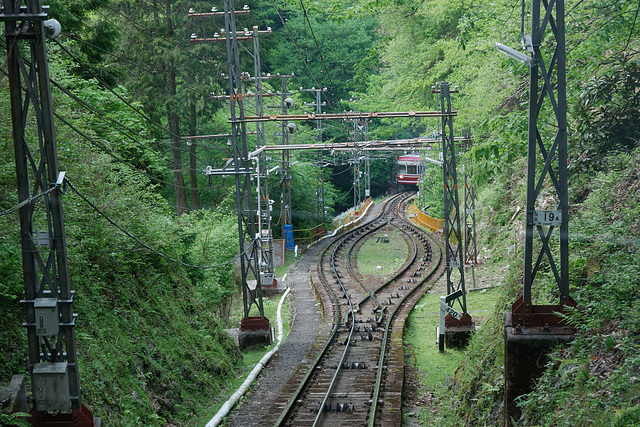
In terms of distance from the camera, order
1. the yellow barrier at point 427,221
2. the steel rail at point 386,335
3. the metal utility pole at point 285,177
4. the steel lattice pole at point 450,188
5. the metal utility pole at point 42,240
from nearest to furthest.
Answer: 1. the metal utility pole at point 42,240
2. the steel rail at point 386,335
3. the steel lattice pole at point 450,188
4. the metal utility pole at point 285,177
5. the yellow barrier at point 427,221

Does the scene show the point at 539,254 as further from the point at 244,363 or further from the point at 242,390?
the point at 244,363

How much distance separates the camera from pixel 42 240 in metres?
6.75

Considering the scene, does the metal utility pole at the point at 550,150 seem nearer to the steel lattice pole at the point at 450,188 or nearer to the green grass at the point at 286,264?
the steel lattice pole at the point at 450,188

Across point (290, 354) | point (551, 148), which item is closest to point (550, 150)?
point (551, 148)

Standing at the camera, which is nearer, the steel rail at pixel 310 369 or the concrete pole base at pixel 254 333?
the steel rail at pixel 310 369

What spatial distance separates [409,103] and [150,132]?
1703cm

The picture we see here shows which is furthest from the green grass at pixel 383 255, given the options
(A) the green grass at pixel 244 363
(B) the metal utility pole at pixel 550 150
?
(B) the metal utility pole at pixel 550 150

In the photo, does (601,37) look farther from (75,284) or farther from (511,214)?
(511,214)

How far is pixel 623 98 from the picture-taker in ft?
37.8

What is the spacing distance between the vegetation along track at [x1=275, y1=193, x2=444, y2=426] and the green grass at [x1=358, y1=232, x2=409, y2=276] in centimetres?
54

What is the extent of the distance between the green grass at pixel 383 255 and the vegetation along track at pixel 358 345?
54 cm

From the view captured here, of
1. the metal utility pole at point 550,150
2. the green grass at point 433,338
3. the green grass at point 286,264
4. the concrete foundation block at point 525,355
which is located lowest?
the green grass at point 433,338

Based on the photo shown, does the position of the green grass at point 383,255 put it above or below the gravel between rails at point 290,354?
above

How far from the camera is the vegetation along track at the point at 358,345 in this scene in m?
11.8
